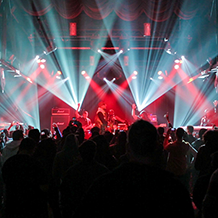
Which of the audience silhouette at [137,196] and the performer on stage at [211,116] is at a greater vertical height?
the audience silhouette at [137,196]

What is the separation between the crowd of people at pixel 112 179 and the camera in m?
1.07

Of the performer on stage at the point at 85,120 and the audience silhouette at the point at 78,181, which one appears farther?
the performer on stage at the point at 85,120

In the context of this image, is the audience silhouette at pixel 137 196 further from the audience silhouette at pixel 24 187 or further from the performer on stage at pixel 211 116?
the performer on stage at pixel 211 116

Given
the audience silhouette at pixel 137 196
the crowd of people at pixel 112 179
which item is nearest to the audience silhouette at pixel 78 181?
the crowd of people at pixel 112 179

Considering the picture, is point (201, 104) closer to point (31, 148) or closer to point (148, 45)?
point (148, 45)

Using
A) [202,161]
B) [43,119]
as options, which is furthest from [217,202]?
[43,119]

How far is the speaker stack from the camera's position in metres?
15.0

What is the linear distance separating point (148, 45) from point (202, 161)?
9.69m

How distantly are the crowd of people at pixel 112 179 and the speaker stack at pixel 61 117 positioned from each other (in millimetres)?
10652

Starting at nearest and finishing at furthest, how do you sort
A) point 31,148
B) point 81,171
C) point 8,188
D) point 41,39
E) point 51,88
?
point 81,171 → point 8,188 → point 31,148 → point 41,39 → point 51,88

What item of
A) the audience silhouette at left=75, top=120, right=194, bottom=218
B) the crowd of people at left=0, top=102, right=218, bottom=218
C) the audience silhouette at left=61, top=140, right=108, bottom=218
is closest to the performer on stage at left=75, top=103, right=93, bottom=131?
the crowd of people at left=0, top=102, right=218, bottom=218

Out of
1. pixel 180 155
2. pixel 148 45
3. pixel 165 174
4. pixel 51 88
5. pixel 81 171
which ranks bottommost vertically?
pixel 180 155

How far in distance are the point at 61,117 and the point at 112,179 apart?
14255 mm

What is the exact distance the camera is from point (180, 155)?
12.2ft
